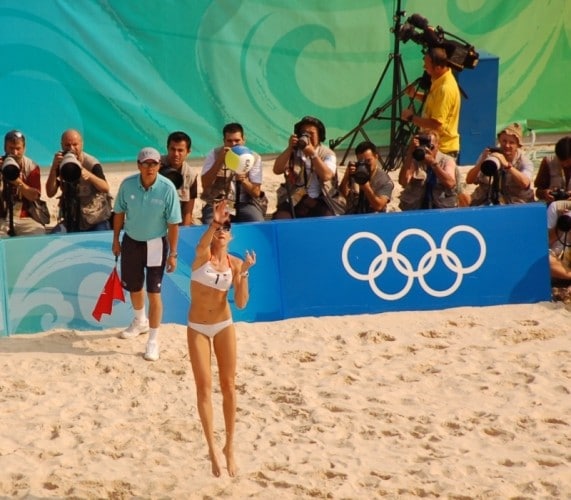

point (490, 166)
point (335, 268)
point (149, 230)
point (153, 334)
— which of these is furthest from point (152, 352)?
point (490, 166)

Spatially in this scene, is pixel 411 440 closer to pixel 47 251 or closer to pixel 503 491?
pixel 503 491

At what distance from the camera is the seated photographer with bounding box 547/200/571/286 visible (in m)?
10.9

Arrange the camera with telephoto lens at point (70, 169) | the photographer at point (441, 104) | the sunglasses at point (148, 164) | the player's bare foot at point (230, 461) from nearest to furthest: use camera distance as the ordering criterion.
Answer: the player's bare foot at point (230, 461), the sunglasses at point (148, 164), the camera with telephoto lens at point (70, 169), the photographer at point (441, 104)

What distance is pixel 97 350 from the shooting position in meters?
9.69

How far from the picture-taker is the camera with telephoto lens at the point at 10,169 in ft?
34.8

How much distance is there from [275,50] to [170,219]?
18.7ft

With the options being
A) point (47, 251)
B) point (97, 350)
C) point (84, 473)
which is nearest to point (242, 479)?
point (84, 473)

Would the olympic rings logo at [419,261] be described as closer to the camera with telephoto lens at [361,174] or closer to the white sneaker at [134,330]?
the camera with telephoto lens at [361,174]

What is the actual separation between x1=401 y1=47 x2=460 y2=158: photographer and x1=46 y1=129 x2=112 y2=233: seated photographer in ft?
10.1

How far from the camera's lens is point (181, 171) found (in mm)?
10844

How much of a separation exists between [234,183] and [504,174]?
243cm

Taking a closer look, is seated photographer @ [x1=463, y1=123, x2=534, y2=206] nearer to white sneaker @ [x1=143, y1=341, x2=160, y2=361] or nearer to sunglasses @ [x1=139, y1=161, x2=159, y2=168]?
sunglasses @ [x1=139, y1=161, x2=159, y2=168]

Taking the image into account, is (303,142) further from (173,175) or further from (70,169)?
(70,169)

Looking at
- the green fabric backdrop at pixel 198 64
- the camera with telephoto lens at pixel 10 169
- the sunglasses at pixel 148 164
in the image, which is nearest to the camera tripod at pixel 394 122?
the green fabric backdrop at pixel 198 64
